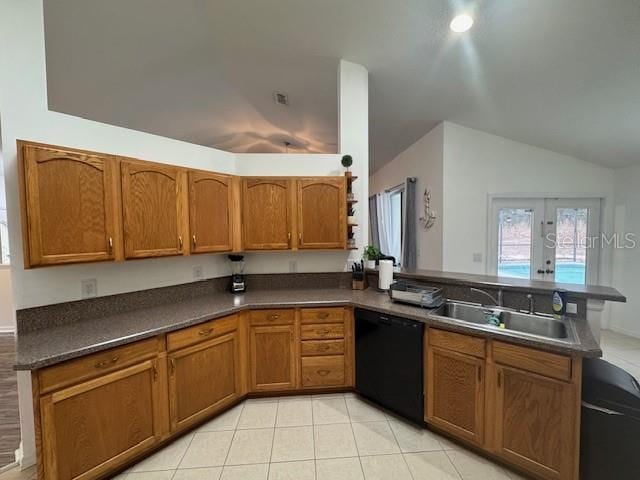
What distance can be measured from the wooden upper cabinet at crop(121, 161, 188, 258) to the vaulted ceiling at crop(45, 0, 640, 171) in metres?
1.56

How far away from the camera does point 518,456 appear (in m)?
1.70

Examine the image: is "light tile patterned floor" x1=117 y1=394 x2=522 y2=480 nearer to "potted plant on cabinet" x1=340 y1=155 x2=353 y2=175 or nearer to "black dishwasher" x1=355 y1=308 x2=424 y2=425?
"black dishwasher" x1=355 y1=308 x2=424 y2=425

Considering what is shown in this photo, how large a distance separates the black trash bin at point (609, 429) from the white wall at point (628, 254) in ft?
10.9

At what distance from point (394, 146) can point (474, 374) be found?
165 inches

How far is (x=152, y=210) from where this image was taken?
84.9 inches

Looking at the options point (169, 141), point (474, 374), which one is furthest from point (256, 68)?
point (474, 374)

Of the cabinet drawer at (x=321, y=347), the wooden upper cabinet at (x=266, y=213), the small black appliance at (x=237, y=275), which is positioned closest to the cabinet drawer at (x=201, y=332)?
the small black appliance at (x=237, y=275)

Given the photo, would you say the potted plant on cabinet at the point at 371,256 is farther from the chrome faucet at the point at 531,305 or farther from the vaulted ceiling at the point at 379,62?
the vaulted ceiling at the point at 379,62

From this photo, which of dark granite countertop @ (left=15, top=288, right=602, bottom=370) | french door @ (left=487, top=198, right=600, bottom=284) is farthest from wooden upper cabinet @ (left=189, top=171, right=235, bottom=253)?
french door @ (left=487, top=198, right=600, bottom=284)

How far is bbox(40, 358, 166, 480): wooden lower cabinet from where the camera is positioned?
59.5 inches

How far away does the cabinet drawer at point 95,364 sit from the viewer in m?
1.49

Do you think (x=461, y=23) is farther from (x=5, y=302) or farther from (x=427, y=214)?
(x=5, y=302)

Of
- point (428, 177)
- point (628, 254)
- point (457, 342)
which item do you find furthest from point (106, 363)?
point (628, 254)

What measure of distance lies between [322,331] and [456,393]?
1.12 metres
